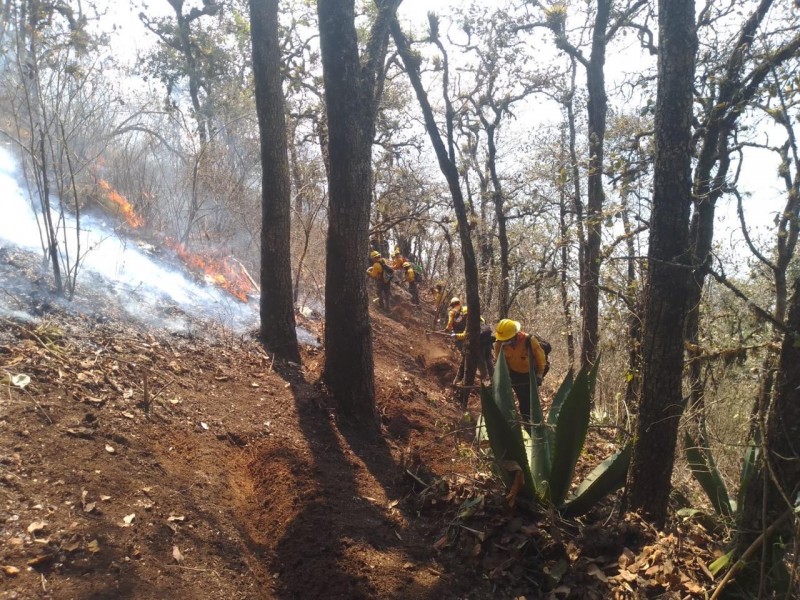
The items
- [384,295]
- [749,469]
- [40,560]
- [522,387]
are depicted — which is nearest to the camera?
[40,560]

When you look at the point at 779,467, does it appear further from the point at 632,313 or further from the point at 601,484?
the point at 632,313

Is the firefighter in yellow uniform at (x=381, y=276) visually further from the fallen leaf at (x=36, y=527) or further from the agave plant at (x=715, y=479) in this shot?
the fallen leaf at (x=36, y=527)

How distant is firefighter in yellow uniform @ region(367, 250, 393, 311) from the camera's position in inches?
672

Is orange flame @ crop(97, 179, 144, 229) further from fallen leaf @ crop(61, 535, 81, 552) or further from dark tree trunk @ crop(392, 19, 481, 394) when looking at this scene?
fallen leaf @ crop(61, 535, 81, 552)

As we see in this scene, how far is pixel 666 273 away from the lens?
3852 mm

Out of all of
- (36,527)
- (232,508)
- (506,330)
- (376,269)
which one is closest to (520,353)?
(506,330)

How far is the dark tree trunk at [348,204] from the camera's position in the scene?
5.99 meters

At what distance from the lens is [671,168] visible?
12.8 ft

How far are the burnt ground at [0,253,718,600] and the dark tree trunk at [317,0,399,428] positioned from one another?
1.69 ft

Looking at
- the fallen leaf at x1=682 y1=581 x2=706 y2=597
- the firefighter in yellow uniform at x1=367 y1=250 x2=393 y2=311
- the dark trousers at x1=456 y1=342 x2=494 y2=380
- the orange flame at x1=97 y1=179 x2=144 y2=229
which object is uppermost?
the orange flame at x1=97 y1=179 x2=144 y2=229

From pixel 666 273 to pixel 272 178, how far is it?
209 inches

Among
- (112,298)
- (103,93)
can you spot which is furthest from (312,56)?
(112,298)

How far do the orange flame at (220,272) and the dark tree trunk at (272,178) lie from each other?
2259mm

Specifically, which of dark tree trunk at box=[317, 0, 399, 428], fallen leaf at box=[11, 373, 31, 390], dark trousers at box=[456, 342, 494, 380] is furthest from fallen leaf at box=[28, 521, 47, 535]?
dark trousers at box=[456, 342, 494, 380]
